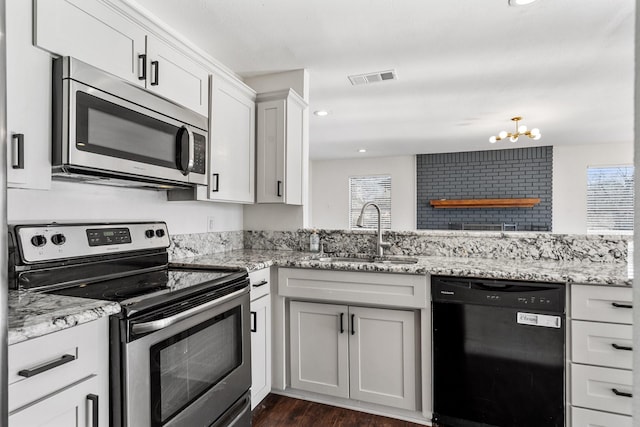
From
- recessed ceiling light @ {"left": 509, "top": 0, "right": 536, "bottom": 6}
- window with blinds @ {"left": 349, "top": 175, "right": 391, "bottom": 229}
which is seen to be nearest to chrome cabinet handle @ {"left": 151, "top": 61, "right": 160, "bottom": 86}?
recessed ceiling light @ {"left": 509, "top": 0, "right": 536, "bottom": 6}

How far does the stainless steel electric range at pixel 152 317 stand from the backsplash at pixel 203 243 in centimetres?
33

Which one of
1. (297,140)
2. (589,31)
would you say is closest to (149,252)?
(297,140)

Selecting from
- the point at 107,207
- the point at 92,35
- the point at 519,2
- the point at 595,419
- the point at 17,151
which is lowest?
the point at 595,419

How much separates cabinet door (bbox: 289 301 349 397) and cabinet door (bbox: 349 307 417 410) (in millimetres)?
56

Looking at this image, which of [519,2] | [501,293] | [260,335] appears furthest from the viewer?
[260,335]

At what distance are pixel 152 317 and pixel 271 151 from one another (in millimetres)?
1606

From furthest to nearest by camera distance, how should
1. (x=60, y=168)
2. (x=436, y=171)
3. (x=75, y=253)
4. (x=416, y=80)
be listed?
(x=436, y=171), (x=416, y=80), (x=75, y=253), (x=60, y=168)

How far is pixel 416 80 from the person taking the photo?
3072mm

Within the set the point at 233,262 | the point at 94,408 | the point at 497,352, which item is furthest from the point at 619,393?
the point at 94,408

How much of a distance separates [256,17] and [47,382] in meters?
1.94

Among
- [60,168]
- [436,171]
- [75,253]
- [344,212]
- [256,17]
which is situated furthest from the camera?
[344,212]

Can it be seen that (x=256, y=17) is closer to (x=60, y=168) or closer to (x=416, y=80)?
(x=60, y=168)

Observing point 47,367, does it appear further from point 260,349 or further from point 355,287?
point 355,287

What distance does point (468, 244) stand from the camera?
2355 mm
